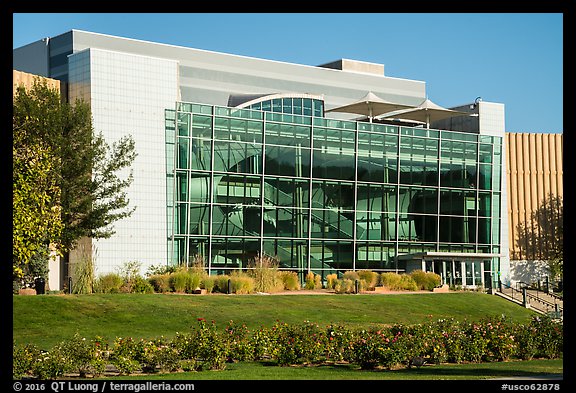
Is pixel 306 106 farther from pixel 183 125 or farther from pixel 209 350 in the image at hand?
pixel 209 350

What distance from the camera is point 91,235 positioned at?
44.0 metres

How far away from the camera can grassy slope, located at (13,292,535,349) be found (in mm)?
31130

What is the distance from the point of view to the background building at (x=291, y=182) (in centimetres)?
4903

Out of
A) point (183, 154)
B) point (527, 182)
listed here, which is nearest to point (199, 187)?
point (183, 154)

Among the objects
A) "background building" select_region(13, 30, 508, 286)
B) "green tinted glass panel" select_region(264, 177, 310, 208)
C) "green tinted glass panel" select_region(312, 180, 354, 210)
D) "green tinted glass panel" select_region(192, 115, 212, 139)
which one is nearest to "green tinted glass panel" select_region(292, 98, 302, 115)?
"background building" select_region(13, 30, 508, 286)

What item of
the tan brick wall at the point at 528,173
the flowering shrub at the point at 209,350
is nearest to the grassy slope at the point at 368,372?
the flowering shrub at the point at 209,350

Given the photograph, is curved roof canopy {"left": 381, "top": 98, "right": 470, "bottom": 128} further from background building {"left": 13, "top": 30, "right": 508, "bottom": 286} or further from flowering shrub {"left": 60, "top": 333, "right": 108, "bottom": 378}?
flowering shrub {"left": 60, "top": 333, "right": 108, "bottom": 378}

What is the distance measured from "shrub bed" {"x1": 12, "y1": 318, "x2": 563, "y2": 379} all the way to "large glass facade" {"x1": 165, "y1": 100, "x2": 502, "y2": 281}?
26.2m

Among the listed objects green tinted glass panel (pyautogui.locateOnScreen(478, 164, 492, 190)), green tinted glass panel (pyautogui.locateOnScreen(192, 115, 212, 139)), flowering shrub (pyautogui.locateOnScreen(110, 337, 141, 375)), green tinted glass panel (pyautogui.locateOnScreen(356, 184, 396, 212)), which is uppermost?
green tinted glass panel (pyautogui.locateOnScreen(192, 115, 212, 139))

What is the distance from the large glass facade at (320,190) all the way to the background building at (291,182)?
71 millimetres

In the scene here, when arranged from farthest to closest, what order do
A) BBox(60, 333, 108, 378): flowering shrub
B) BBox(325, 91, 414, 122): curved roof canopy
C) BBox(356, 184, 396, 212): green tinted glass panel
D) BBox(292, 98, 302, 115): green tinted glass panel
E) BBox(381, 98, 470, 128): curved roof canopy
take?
BBox(292, 98, 302, 115): green tinted glass panel
BBox(381, 98, 470, 128): curved roof canopy
BBox(325, 91, 414, 122): curved roof canopy
BBox(356, 184, 396, 212): green tinted glass panel
BBox(60, 333, 108, 378): flowering shrub

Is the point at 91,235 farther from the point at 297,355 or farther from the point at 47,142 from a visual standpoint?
the point at 297,355

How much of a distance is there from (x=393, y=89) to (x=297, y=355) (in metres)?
83.5

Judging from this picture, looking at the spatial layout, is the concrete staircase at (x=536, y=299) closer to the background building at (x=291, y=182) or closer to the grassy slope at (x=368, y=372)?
the background building at (x=291, y=182)
